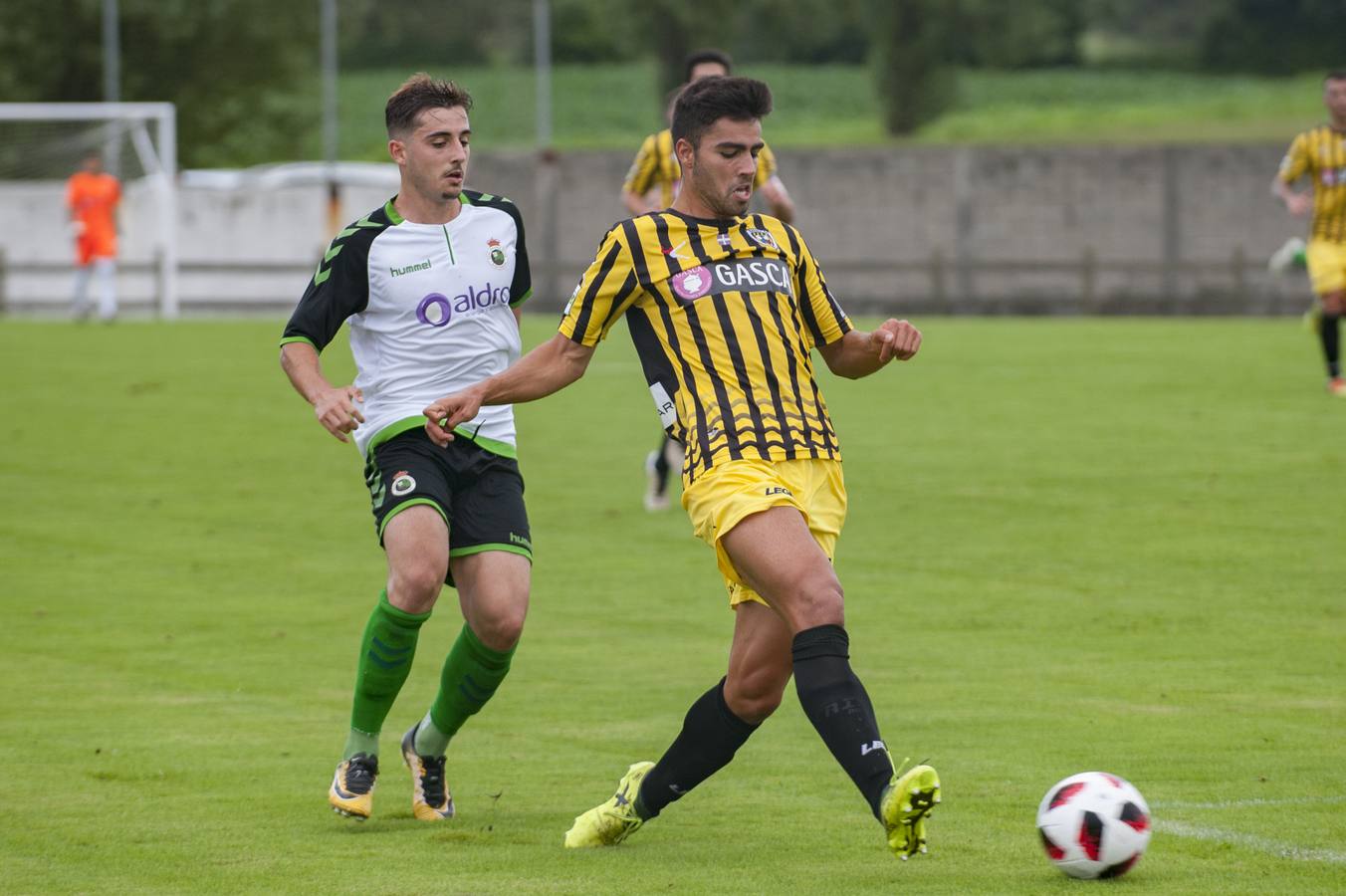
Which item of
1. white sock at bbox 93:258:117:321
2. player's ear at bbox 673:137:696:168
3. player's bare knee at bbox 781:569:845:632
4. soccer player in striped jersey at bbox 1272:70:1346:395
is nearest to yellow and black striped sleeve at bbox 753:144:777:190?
soccer player in striped jersey at bbox 1272:70:1346:395

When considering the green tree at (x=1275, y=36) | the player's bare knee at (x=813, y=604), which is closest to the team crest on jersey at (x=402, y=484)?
the player's bare knee at (x=813, y=604)

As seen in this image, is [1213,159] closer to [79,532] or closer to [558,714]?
[79,532]

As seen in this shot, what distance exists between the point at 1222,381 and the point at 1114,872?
14867mm

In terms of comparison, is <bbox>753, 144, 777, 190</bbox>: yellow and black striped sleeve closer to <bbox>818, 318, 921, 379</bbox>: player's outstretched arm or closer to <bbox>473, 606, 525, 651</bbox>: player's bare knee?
<bbox>818, 318, 921, 379</bbox>: player's outstretched arm

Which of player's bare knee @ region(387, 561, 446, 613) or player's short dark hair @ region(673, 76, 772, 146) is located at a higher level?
player's short dark hair @ region(673, 76, 772, 146)

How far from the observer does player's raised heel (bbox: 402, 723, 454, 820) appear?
6.07 metres

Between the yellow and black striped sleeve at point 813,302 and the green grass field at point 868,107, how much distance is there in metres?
40.6

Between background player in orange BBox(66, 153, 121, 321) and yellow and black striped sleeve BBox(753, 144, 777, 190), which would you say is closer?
yellow and black striped sleeve BBox(753, 144, 777, 190)

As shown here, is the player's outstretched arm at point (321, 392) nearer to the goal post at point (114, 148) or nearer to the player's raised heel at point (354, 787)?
the player's raised heel at point (354, 787)

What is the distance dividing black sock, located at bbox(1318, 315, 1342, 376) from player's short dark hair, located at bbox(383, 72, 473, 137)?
1184 centimetres

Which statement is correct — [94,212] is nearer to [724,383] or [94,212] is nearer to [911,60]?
[724,383]

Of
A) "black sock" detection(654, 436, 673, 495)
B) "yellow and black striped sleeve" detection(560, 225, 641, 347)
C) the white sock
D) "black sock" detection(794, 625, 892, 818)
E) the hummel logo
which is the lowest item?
the white sock

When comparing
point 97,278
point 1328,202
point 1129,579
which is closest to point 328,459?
point 1129,579

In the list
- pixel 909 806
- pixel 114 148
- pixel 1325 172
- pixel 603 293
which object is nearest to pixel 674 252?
pixel 603 293
